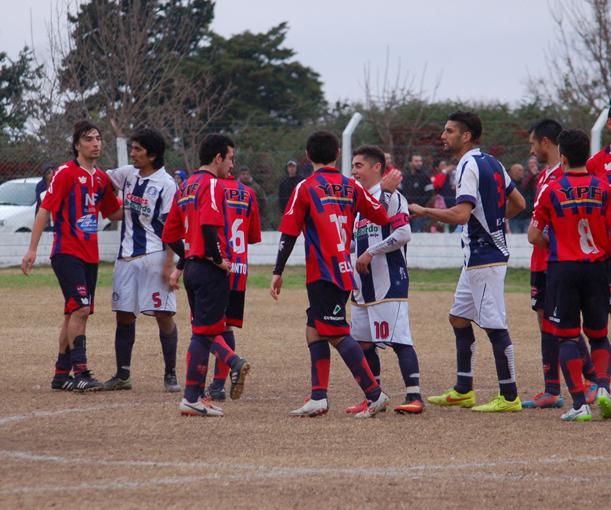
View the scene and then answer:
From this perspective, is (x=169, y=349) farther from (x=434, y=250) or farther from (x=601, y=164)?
(x=434, y=250)

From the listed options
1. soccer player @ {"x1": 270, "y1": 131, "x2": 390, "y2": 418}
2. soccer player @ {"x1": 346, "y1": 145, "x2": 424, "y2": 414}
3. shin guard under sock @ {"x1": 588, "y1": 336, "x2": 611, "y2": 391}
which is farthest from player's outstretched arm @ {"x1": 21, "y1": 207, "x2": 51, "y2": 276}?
shin guard under sock @ {"x1": 588, "y1": 336, "x2": 611, "y2": 391}

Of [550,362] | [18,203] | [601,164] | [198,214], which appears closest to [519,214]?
[601,164]

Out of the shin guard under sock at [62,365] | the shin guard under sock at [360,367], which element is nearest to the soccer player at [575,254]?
the shin guard under sock at [360,367]

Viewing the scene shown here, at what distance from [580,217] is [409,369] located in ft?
5.30

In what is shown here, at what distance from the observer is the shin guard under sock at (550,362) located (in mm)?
6027

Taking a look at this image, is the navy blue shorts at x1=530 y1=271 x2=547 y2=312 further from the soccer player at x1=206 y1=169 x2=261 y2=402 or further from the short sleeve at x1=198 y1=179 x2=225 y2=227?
the short sleeve at x1=198 y1=179 x2=225 y2=227

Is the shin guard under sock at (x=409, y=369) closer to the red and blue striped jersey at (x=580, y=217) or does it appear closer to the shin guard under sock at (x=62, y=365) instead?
the red and blue striped jersey at (x=580, y=217)

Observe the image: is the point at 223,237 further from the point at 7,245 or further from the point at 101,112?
the point at 101,112

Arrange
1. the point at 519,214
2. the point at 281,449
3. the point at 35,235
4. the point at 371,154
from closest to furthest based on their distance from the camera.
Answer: the point at 281,449
the point at 371,154
the point at 35,235
the point at 519,214

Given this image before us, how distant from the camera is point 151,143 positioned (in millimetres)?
6590

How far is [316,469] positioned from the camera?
13.4 feet

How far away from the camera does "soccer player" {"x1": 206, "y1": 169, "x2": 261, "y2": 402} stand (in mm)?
6020

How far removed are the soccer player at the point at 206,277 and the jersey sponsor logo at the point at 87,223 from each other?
47.8 inches

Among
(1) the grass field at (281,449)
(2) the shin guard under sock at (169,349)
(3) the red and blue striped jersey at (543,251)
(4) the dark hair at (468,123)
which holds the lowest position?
(1) the grass field at (281,449)
